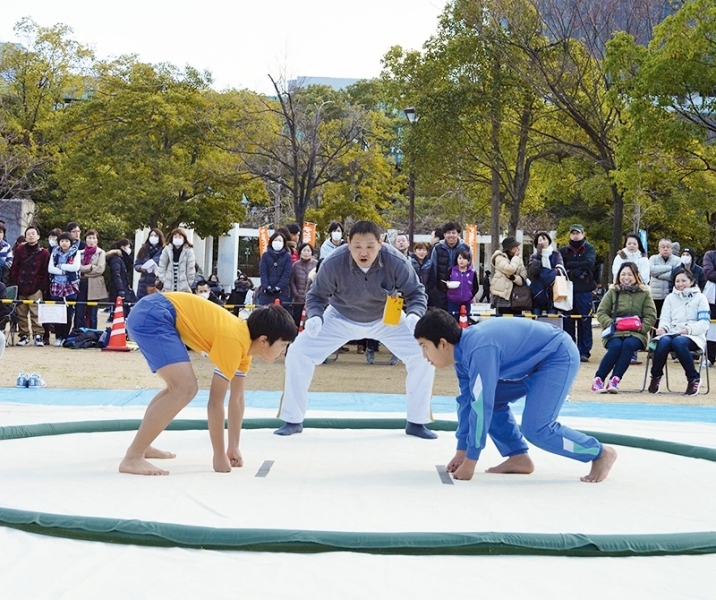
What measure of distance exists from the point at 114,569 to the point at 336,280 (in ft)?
10.1

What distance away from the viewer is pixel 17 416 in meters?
5.66

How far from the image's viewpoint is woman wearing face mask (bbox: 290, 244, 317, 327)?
1029cm

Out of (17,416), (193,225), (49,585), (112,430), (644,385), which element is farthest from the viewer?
(193,225)

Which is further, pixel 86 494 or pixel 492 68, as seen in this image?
pixel 492 68

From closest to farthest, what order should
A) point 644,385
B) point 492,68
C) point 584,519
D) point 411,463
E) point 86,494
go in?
point 584,519 < point 86,494 < point 411,463 < point 644,385 < point 492,68

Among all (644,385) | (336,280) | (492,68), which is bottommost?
(644,385)

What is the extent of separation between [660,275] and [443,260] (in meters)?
2.71

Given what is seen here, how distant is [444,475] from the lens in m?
4.10

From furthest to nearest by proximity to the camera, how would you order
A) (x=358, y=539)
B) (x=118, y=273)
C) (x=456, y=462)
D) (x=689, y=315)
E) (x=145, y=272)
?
(x=118, y=273), (x=145, y=272), (x=689, y=315), (x=456, y=462), (x=358, y=539)

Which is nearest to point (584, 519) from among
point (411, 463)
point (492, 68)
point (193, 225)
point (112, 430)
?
point (411, 463)

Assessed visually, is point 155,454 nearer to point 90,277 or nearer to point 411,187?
point 90,277

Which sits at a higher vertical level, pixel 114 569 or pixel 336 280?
pixel 336 280

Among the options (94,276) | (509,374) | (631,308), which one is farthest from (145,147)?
(509,374)

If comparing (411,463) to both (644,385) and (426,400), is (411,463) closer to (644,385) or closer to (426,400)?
(426,400)
